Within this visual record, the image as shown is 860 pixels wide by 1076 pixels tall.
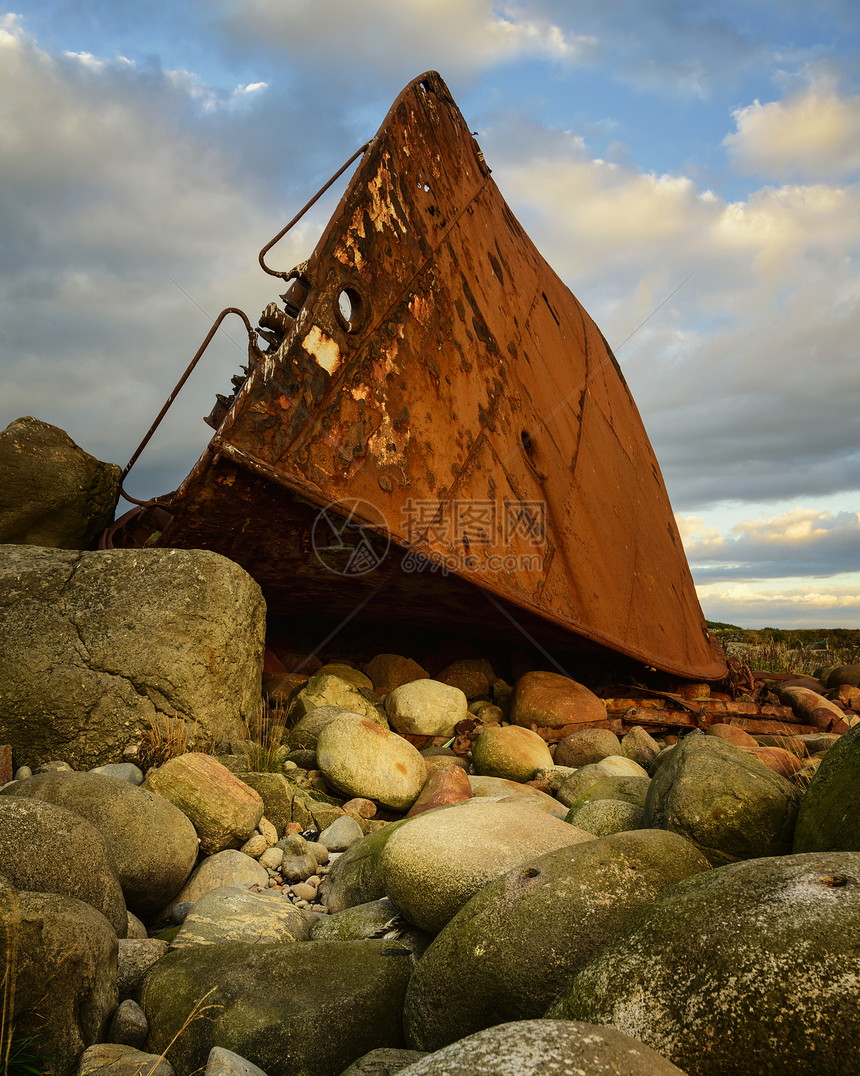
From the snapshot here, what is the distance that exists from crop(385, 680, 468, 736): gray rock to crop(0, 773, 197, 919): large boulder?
6.95 ft

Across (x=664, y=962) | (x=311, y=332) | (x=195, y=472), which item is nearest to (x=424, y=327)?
(x=311, y=332)

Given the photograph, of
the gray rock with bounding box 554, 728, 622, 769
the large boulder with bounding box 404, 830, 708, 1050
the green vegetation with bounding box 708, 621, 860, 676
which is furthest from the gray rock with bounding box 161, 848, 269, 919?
the green vegetation with bounding box 708, 621, 860, 676

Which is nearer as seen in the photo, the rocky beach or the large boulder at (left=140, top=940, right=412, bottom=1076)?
the rocky beach

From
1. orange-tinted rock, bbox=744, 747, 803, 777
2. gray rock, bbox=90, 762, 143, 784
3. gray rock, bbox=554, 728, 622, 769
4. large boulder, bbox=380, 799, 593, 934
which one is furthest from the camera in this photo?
gray rock, bbox=554, 728, 622, 769

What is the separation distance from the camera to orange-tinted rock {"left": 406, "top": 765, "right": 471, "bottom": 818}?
295 cm

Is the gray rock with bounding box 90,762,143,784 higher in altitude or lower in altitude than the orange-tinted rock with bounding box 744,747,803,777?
higher

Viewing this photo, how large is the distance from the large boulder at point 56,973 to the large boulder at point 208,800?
105cm

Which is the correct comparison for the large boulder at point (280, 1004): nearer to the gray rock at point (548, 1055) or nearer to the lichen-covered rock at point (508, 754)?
the gray rock at point (548, 1055)

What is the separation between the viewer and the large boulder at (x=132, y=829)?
2064 millimetres

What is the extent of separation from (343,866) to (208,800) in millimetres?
533

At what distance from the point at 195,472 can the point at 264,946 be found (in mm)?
1964

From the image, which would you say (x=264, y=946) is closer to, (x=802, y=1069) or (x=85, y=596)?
(x=802, y=1069)

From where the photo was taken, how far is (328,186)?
3.61 m

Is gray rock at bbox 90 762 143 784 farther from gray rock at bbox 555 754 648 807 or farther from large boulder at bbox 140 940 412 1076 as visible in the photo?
gray rock at bbox 555 754 648 807
